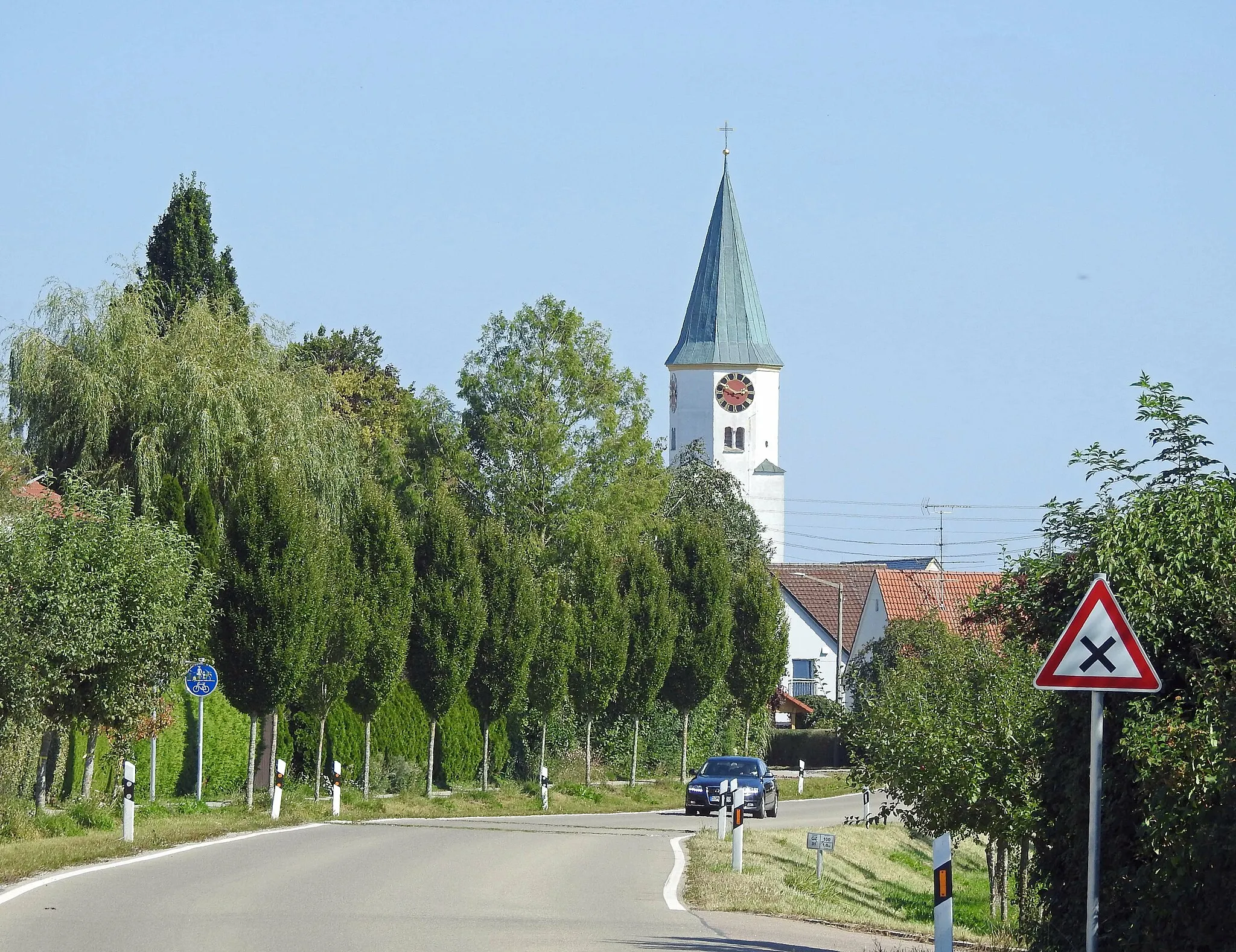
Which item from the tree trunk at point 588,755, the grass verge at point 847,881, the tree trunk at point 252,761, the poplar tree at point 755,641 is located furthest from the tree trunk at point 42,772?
the poplar tree at point 755,641

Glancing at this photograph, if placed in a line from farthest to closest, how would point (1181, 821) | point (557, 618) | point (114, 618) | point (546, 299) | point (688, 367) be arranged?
point (688, 367)
point (546, 299)
point (557, 618)
point (114, 618)
point (1181, 821)

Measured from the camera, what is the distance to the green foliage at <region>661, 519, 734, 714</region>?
4844 cm

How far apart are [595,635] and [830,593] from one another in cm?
4868

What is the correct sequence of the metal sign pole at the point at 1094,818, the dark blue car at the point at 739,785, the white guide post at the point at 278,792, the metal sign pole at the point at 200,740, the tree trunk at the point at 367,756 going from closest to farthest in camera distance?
the metal sign pole at the point at 1094,818, the metal sign pole at the point at 200,740, the white guide post at the point at 278,792, the tree trunk at the point at 367,756, the dark blue car at the point at 739,785

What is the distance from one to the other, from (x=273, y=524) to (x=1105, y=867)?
2206 centimetres

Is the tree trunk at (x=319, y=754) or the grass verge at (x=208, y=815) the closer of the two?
the grass verge at (x=208, y=815)

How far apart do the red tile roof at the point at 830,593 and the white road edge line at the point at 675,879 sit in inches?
2430

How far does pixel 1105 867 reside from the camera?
9641mm

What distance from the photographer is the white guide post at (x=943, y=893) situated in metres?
11.1

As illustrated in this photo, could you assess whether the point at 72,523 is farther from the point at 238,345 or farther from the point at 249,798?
the point at 238,345

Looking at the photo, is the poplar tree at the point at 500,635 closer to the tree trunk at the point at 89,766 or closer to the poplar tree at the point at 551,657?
the poplar tree at the point at 551,657

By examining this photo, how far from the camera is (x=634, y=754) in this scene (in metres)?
45.7

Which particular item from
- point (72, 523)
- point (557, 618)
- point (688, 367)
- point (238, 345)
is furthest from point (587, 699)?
point (688, 367)

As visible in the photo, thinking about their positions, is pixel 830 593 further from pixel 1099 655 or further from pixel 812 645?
pixel 1099 655
